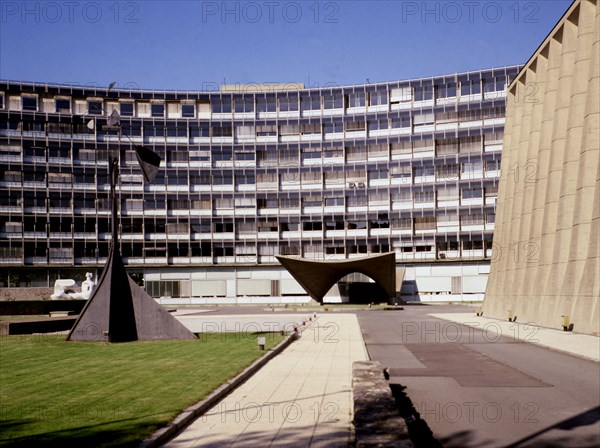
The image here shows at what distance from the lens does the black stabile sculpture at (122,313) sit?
1099 inches

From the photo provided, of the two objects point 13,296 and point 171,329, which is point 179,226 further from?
point 171,329

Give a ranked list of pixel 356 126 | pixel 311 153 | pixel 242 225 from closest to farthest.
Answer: pixel 356 126, pixel 311 153, pixel 242 225

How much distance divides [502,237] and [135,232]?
50.1 m

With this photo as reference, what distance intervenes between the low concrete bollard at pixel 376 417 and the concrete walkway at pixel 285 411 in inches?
25.4

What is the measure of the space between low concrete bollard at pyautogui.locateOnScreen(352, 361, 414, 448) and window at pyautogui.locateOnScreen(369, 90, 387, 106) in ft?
239

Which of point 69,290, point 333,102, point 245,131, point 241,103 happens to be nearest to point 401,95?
point 333,102

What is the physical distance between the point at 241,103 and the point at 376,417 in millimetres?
79449

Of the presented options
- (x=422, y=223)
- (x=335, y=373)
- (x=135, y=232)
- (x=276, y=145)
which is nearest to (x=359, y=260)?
(x=422, y=223)

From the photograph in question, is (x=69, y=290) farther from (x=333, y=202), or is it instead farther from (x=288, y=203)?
(x=333, y=202)

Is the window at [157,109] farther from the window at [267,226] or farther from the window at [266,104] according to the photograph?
the window at [267,226]

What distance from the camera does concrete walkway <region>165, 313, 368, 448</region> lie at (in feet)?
33.0

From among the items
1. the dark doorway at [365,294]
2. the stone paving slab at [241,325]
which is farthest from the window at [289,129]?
the stone paving slab at [241,325]

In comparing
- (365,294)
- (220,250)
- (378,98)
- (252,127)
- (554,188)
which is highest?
(378,98)

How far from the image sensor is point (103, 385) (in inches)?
607
